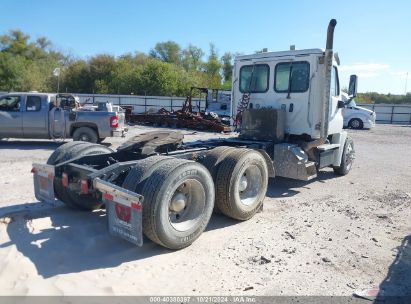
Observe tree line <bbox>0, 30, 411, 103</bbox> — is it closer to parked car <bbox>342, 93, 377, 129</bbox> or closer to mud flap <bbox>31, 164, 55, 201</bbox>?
parked car <bbox>342, 93, 377, 129</bbox>

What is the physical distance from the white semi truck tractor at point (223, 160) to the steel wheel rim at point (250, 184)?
0.02 m

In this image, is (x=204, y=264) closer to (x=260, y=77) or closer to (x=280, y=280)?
(x=280, y=280)

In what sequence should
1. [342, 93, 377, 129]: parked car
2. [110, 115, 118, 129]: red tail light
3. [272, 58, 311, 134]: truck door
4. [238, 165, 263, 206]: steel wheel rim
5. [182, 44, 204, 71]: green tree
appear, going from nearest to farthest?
[238, 165, 263, 206]: steel wheel rim, [272, 58, 311, 134]: truck door, [110, 115, 118, 129]: red tail light, [342, 93, 377, 129]: parked car, [182, 44, 204, 71]: green tree

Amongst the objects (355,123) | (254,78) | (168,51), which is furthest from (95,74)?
(254,78)

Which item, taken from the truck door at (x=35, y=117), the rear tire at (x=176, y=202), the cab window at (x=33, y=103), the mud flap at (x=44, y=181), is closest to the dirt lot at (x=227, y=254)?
the rear tire at (x=176, y=202)

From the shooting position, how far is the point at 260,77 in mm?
8742

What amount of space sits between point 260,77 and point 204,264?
5374mm

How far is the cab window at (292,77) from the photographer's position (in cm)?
805

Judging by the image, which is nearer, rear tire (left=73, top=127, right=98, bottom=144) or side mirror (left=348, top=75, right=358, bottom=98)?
side mirror (left=348, top=75, right=358, bottom=98)

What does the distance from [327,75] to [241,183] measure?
3.32 meters

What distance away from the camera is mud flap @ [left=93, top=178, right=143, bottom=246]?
422cm

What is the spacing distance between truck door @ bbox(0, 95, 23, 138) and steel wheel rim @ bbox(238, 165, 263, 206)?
975 cm

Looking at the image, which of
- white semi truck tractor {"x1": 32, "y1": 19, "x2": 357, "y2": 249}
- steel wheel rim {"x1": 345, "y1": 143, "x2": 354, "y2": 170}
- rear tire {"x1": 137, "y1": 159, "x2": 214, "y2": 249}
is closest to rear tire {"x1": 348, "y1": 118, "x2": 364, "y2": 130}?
steel wheel rim {"x1": 345, "y1": 143, "x2": 354, "y2": 170}

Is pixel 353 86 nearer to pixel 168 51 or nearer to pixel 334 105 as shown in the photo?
pixel 334 105
